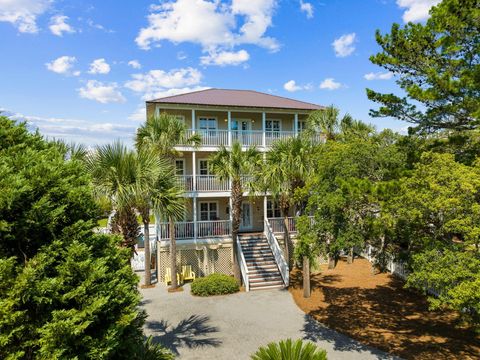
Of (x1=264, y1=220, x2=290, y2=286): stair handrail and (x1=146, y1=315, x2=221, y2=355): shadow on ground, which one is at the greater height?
(x1=264, y1=220, x2=290, y2=286): stair handrail

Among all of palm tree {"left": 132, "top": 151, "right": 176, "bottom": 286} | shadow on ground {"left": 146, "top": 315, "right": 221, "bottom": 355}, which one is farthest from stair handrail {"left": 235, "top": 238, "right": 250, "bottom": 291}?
palm tree {"left": 132, "top": 151, "right": 176, "bottom": 286}

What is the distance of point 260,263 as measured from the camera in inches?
727

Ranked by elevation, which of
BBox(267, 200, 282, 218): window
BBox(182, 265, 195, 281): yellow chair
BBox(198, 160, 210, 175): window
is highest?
BBox(198, 160, 210, 175): window

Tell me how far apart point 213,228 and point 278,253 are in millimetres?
4366

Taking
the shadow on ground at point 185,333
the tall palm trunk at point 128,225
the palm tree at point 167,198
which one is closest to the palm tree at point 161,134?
the palm tree at point 167,198

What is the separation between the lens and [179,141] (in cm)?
1727

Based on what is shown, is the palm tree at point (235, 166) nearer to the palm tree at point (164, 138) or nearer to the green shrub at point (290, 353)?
the palm tree at point (164, 138)

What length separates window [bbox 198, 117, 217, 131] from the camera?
22172 mm

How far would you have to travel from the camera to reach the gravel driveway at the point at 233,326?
10750 mm

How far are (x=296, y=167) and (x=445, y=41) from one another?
751 centimetres

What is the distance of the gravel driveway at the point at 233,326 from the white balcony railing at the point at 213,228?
156 inches

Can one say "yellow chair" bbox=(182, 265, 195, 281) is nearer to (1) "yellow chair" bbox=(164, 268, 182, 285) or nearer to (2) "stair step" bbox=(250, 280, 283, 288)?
(1) "yellow chair" bbox=(164, 268, 182, 285)

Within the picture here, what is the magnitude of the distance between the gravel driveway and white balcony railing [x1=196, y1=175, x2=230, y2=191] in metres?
6.39

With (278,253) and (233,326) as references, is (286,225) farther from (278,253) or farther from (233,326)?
(233,326)
